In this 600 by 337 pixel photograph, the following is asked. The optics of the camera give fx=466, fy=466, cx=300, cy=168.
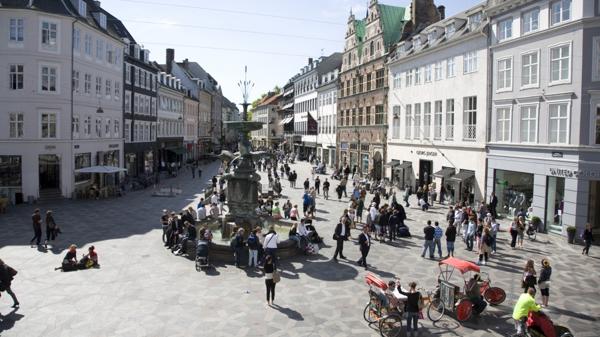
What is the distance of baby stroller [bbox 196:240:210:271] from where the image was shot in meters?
17.0

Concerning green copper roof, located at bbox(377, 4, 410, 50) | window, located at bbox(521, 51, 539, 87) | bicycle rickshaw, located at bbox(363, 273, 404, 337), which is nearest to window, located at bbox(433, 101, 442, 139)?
window, located at bbox(521, 51, 539, 87)

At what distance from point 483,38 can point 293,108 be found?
65591mm

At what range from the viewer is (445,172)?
3581cm

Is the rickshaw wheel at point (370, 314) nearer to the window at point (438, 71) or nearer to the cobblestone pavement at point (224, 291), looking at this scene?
the cobblestone pavement at point (224, 291)

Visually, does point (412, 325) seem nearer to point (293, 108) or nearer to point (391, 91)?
point (391, 91)

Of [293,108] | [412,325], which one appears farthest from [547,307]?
[293,108]

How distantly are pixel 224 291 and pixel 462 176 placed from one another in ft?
77.1

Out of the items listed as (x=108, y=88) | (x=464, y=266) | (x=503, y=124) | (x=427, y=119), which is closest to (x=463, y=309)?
(x=464, y=266)

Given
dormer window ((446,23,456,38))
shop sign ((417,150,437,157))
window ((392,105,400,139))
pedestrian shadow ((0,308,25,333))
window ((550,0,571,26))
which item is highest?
dormer window ((446,23,456,38))

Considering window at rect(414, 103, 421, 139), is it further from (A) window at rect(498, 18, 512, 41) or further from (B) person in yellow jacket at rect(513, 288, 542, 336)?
(B) person in yellow jacket at rect(513, 288, 542, 336)

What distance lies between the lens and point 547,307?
45.9 feet

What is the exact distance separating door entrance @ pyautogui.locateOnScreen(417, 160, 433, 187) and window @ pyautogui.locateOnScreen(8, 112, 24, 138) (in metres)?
31.1

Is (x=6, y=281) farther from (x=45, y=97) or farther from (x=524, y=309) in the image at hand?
(x=45, y=97)

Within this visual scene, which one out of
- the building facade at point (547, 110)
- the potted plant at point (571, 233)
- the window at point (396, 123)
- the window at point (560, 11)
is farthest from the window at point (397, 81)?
the potted plant at point (571, 233)
